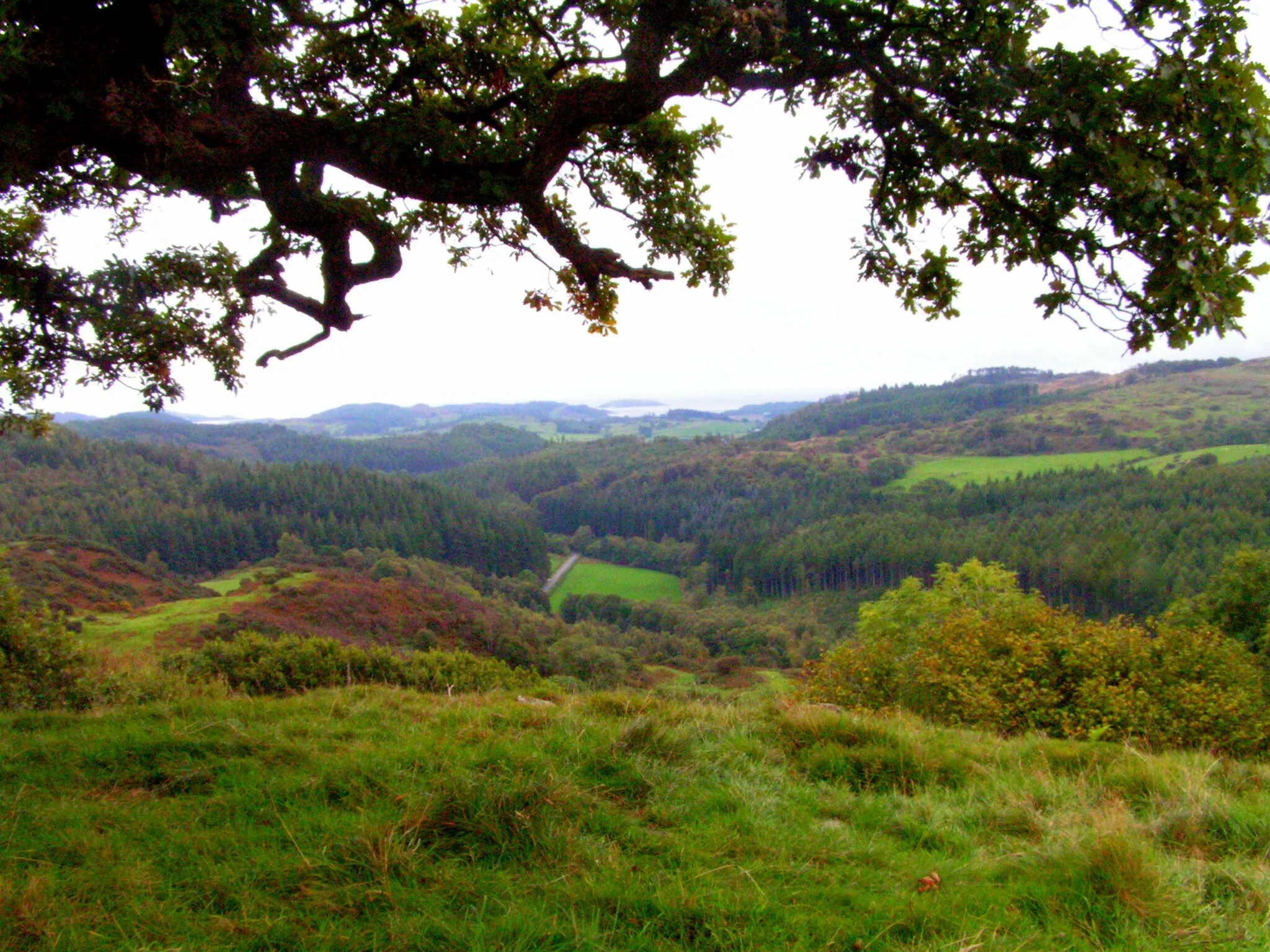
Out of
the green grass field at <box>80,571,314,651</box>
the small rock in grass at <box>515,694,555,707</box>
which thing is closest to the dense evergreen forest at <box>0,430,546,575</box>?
the green grass field at <box>80,571,314,651</box>

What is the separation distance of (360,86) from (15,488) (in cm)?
10333

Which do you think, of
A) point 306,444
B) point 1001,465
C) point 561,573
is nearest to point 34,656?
point 561,573

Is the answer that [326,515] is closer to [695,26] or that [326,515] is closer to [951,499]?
[951,499]

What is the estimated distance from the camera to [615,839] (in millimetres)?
3094

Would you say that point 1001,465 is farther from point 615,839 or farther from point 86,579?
point 615,839

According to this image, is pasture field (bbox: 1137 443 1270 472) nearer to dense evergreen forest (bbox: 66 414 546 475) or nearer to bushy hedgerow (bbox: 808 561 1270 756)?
bushy hedgerow (bbox: 808 561 1270 756)

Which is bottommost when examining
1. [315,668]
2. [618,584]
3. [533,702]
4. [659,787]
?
[618,584]

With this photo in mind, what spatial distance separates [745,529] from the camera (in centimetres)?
10450

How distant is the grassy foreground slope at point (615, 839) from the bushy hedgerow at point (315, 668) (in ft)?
18.0

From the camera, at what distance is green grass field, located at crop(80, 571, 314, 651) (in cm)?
2808

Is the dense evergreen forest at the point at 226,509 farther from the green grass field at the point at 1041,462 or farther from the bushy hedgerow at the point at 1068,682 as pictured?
the bushy hedgerow at the point at 1068,682

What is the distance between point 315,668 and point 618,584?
7778cm

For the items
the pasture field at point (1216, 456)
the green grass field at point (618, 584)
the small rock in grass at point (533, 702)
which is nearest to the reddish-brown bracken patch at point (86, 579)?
the green grass field at point (618, 584)

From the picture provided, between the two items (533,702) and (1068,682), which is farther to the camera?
(1068,682)
